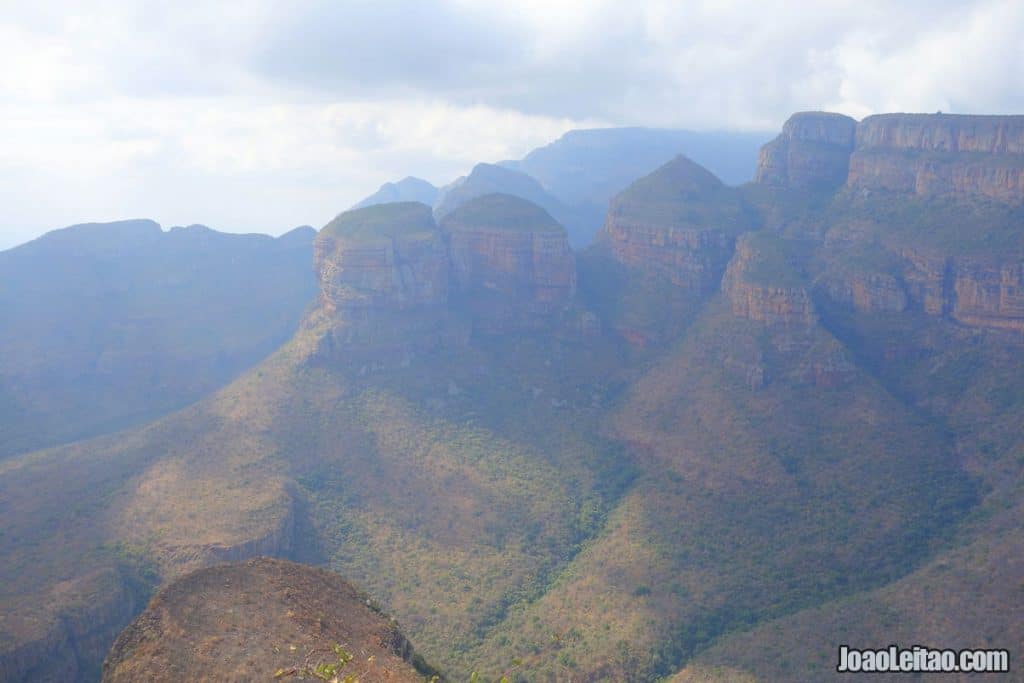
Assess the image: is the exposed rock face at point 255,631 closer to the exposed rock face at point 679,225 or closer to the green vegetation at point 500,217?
the green vegetation at point 500,217

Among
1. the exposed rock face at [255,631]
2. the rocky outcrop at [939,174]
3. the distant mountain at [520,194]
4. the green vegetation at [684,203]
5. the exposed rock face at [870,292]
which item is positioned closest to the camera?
the exposed rock face at [255,631]

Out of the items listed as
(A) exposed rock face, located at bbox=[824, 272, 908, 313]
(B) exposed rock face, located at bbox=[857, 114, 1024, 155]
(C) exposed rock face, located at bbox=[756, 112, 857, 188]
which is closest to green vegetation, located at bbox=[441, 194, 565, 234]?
(A) exposed rock face, located at bbox=[824, 272, 908, 313]

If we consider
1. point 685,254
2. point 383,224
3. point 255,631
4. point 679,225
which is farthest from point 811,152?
point 255,631

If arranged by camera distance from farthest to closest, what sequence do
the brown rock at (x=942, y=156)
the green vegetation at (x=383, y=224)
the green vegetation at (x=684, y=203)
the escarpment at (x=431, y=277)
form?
the green vegetation at (x=684, y=203) < the green vegetation at (x=383, y=224) < the escarpment at (x=431, y=277) < the brown rock at (x=942, y=156)

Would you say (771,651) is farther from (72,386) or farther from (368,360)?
(72,386)

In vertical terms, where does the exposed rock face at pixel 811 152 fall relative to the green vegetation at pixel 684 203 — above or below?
above

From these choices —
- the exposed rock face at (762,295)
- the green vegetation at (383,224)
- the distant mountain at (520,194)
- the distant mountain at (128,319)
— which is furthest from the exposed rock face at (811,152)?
the distant mountain at (128,319)
